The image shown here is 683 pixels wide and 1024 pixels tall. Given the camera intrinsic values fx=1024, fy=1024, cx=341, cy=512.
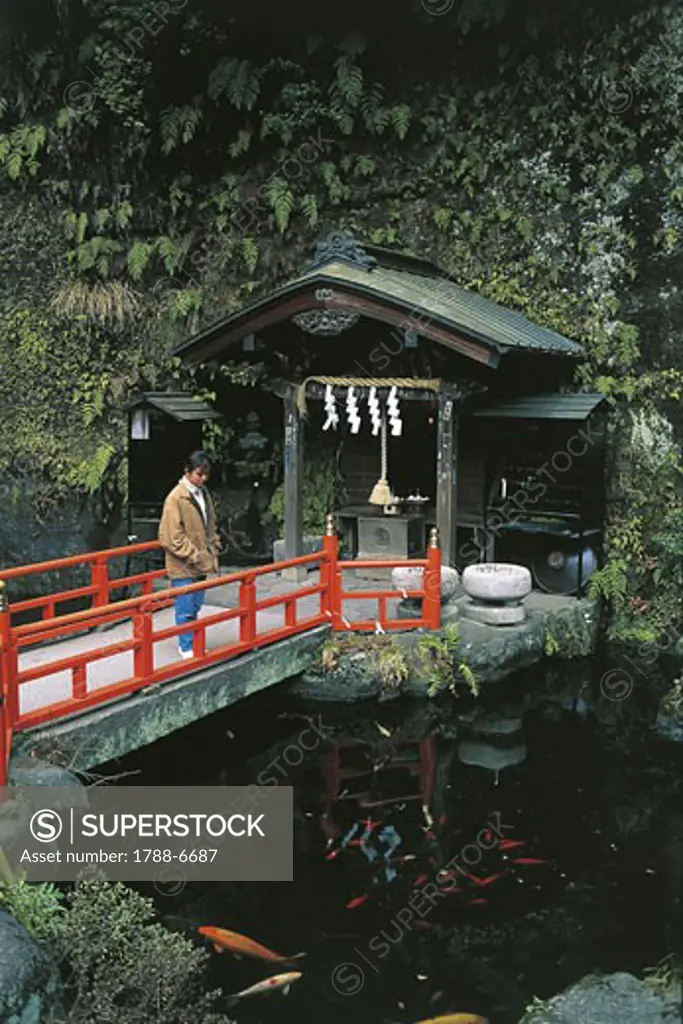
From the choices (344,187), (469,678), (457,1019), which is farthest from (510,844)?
(344,187)

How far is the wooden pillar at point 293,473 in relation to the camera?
55.4 feet

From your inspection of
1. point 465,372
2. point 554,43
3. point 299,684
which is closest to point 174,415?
point 465,372

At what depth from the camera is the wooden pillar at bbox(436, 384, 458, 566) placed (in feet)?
51.9

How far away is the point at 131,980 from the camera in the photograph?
7090mm

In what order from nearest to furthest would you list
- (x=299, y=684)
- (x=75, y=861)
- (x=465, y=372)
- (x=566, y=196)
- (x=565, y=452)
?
(x=75, y=861) < (x=299, y=684) < (x=465, y=372) < (x=565, y=452) < (x=566, y=196)

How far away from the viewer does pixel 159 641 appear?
12453 mm

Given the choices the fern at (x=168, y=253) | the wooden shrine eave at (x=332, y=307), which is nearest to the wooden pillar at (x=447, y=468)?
the wooden shrine eave at (x=332, y=307)

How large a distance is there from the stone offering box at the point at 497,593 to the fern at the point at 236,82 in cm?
1144

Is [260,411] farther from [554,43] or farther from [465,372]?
[554,43]

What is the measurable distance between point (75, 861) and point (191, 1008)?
2.05m

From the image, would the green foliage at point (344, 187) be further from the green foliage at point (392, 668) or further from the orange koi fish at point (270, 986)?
the orange koi fish at point (270, 986)

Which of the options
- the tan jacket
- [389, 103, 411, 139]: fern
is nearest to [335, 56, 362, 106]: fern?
[389, 103, 411, 139]: fern

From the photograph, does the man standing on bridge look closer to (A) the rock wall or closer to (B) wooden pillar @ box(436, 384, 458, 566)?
(B) wooden pillar @ box(436, 384, 458, 566)

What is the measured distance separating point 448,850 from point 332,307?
855 cm
